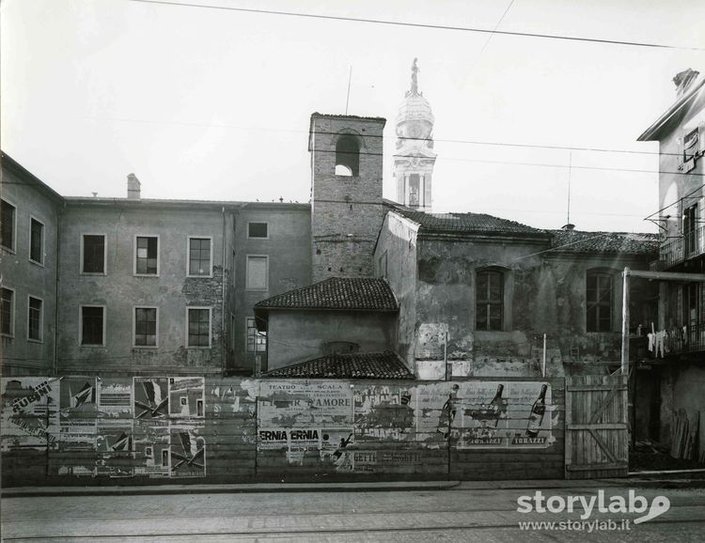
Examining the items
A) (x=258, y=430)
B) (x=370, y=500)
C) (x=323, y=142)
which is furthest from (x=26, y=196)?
(x=370, y=500)

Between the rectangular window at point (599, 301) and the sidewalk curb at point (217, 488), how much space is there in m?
11.4

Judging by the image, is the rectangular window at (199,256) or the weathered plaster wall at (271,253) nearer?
the rectangular window at (199,256)

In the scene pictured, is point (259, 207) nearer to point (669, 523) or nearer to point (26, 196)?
point (26, 196)

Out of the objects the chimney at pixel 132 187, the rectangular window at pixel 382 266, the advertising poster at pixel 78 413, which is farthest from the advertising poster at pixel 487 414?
the chimney at pixel 132 187

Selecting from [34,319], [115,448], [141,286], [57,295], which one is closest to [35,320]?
[34,319]

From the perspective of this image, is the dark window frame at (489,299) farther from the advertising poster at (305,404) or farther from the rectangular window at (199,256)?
the rectangular window at (199,256)

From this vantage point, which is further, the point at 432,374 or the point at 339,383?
the point at 432,374

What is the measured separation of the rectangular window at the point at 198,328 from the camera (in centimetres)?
3084

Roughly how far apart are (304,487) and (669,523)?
6.82m

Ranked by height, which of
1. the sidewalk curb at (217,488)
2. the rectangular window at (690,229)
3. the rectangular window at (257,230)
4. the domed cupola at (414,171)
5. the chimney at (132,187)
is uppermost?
the domed cupola at (414,171)

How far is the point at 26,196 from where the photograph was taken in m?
26.0

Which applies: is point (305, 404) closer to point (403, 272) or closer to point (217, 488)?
point (217, 488)

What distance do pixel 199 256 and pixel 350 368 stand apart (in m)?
12.3

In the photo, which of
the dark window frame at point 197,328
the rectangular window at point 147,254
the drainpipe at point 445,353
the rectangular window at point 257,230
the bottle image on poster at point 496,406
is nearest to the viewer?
the bottle image on poster at point 496,406
